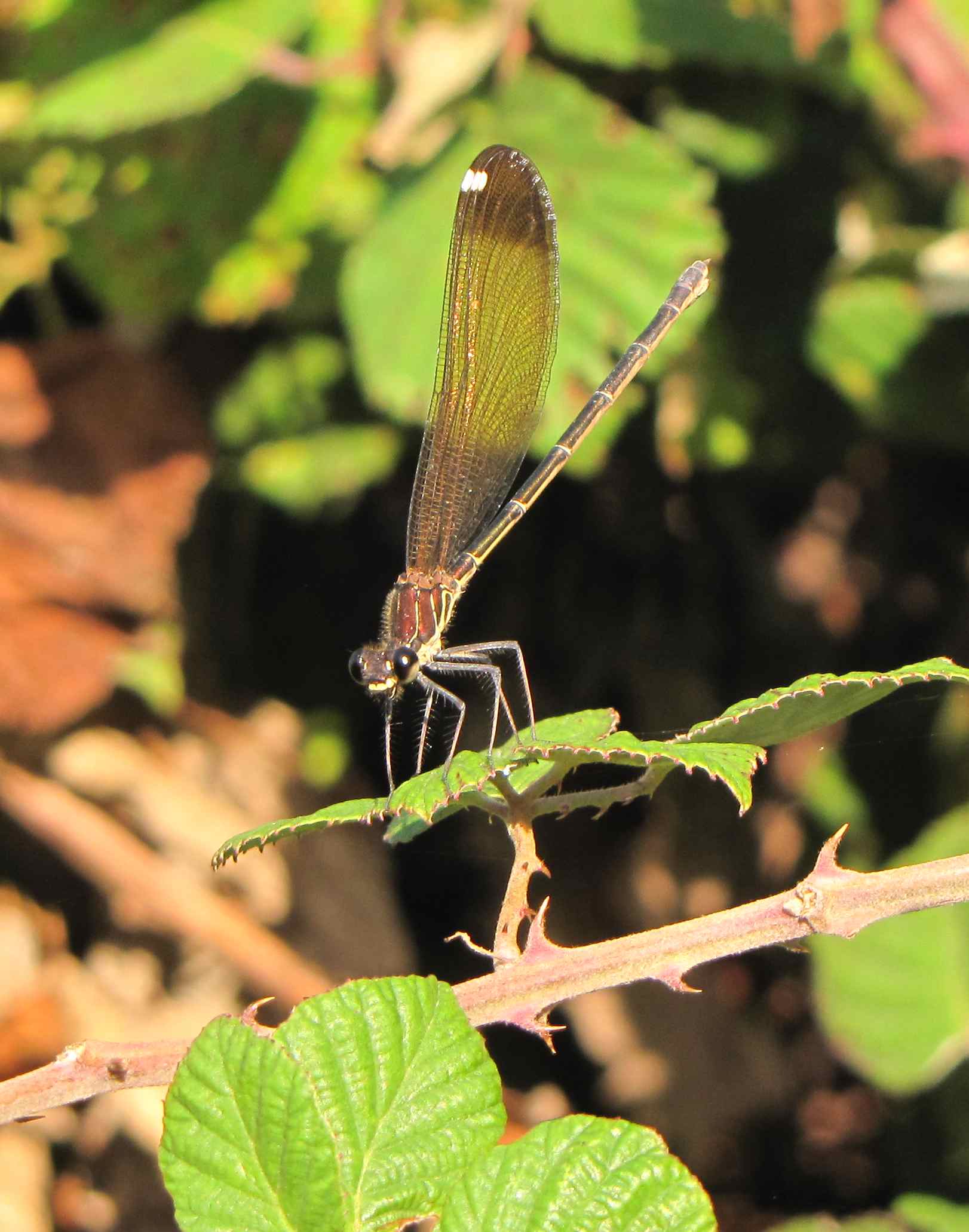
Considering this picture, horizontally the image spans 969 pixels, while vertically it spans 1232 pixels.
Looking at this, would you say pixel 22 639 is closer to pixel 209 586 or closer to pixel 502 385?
pixel 209 586

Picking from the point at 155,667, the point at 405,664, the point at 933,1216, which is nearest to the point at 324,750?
the point at 155,667

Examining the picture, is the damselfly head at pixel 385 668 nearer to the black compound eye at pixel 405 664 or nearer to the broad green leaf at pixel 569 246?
the black compound eye at pixel 405 664

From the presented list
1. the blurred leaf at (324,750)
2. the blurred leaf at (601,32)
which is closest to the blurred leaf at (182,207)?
the blurred leaf at (601,32)

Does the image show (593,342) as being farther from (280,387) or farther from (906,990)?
(906,990)

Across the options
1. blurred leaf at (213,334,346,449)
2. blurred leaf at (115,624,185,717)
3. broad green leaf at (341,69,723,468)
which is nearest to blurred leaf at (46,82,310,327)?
blurred leaf at (213,334,346,449)

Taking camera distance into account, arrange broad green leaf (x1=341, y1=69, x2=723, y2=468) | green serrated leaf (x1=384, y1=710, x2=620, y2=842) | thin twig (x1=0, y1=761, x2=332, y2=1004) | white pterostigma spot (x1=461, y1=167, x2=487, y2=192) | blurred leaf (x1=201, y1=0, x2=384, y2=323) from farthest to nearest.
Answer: thin twig (x1=0, y1=761, x2=332, y2=1004), blurred leaf (x1=201, y1=0, x2=384, y2=323), broad green leaf (x1=341, y1=69, x2=723, y2=468), white pterostigma spot (x1=461, y1=167, x2=487, y2=192), green serrated leaf (x1=384, y1=710, x2=620, y2=842)

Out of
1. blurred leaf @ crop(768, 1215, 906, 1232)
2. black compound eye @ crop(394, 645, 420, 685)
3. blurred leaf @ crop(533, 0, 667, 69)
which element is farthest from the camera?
blurred leaf @ crop(533, 0, 667, 69)

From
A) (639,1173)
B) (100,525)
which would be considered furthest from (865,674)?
(100,525)

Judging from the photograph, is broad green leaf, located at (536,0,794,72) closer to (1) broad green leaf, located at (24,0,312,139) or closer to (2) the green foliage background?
(2) the green foliage background
